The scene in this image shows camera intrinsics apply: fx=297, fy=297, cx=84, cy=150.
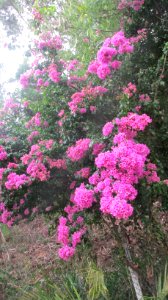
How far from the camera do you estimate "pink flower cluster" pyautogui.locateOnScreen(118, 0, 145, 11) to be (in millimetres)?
3661

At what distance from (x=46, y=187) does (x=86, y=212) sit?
0.70 m

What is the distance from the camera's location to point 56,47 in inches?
163

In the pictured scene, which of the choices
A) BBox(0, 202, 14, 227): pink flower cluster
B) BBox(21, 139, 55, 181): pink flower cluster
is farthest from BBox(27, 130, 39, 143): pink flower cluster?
BBox(0, 202, 14, 227): pink flower cluster

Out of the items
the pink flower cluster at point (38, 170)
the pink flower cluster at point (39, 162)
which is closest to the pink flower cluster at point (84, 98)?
the pink flower cluster at point (39, 162)

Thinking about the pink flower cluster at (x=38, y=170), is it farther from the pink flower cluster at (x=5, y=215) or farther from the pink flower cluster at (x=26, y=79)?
the pink flower cluster at (x=26, y=79)

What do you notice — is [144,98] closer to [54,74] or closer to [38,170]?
[54,74]

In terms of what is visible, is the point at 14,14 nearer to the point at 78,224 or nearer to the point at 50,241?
the point at 50,241

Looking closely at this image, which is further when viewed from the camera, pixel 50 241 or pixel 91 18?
pixel 50 241

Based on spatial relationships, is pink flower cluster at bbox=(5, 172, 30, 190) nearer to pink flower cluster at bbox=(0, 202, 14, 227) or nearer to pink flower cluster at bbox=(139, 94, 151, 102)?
pink flower cluster at bbox=(0, 202, 14, 227)

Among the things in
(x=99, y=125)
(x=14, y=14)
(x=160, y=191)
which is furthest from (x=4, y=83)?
(x=160, y=191)

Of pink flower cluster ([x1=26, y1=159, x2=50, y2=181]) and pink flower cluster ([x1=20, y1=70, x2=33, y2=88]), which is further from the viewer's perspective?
pink flower cluster ([x1=20, y1=70, x2=33, y2=88])

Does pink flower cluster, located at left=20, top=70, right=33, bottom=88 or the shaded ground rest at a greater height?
pink flower cluster, located at left=20, top=70, right=33, bottom=88

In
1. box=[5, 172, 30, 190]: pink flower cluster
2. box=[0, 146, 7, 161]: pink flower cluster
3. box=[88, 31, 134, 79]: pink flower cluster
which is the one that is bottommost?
box=[5, 172, 30, 190]: pink flower cluster

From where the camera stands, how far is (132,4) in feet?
12.3
